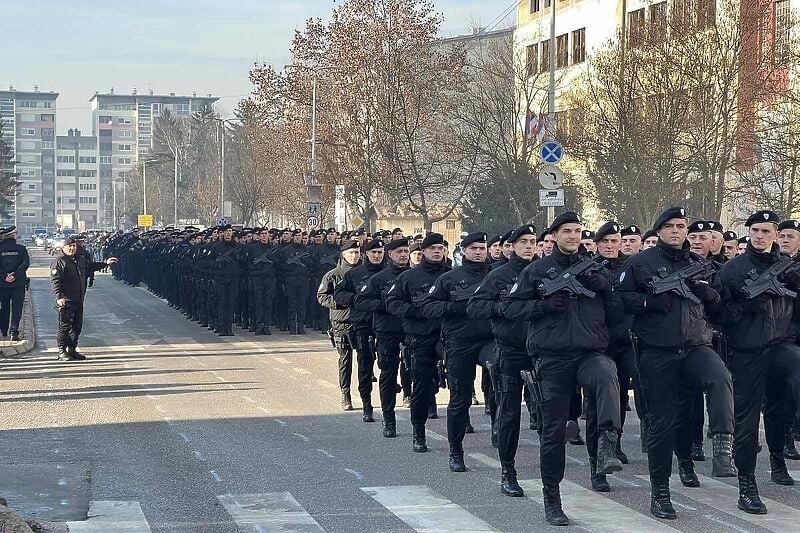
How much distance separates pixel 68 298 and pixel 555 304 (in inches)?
540

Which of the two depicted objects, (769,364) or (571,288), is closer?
(571,288)

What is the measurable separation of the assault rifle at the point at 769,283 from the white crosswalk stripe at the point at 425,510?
255 cm

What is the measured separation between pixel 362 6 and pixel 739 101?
19.9 meters

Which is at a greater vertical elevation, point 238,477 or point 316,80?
point 316,80

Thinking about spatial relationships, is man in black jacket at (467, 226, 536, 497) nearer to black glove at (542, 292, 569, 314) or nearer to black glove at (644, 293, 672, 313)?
black glove at (542, 292, 569, 314)

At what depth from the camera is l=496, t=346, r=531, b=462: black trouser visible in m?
9.52

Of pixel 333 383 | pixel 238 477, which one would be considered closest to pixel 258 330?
pixel 333 383

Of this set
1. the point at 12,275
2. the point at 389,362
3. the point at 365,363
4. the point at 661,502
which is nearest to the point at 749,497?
the point at 661,502

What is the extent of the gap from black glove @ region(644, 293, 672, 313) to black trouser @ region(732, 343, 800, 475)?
0.88 m

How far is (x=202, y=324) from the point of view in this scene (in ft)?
93.3

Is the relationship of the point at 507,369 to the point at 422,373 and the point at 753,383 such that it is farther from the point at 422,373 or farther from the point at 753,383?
the point at 422,373

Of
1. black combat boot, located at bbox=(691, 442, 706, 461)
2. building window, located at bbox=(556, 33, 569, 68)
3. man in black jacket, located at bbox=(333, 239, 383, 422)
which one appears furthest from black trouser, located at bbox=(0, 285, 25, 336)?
building window, located at bbox=(556, 33, 569, 68)

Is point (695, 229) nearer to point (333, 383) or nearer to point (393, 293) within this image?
point (393, 293)

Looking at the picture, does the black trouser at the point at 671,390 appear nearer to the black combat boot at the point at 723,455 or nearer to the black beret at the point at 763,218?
the black combat boot at the point at 723,455
